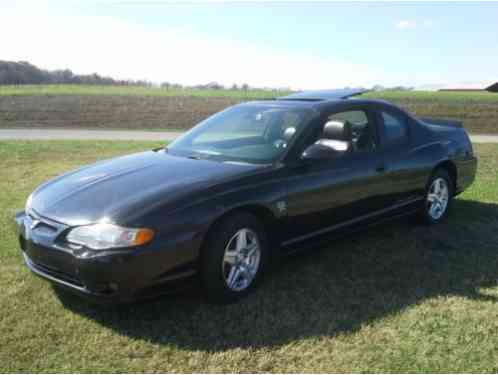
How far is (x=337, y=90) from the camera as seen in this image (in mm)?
5340

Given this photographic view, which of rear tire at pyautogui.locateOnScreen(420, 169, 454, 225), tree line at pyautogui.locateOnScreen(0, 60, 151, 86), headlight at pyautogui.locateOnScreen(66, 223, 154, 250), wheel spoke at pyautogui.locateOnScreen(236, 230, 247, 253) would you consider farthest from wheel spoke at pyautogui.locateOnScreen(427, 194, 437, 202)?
tree line at pyautogui.locateOnScreen(0, 60, 151, 86)

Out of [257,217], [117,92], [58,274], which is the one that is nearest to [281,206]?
[257,217]

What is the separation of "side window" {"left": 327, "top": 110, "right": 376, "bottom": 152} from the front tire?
1377 mm

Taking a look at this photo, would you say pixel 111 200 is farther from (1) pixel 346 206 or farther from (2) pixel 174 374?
(1) pixel 346 206

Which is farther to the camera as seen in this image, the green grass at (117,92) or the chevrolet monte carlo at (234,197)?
the green grass at (117,92)

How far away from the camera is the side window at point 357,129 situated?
14.6ft

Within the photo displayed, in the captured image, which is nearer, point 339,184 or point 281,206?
point 281,206

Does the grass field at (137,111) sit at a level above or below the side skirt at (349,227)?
above

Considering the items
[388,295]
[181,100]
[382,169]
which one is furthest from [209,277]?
[181,100]

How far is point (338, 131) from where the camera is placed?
4.42m

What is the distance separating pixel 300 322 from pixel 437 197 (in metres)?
2.96

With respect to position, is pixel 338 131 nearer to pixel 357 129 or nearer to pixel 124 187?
pixel 357 129

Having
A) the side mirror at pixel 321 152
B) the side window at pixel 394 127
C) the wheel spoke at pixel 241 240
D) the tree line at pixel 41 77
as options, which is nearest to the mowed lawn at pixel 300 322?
the wheel spoke at pixel 241 240

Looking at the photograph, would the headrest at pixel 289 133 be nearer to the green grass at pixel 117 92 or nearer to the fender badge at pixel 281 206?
the fender badge at pixel 281 206
